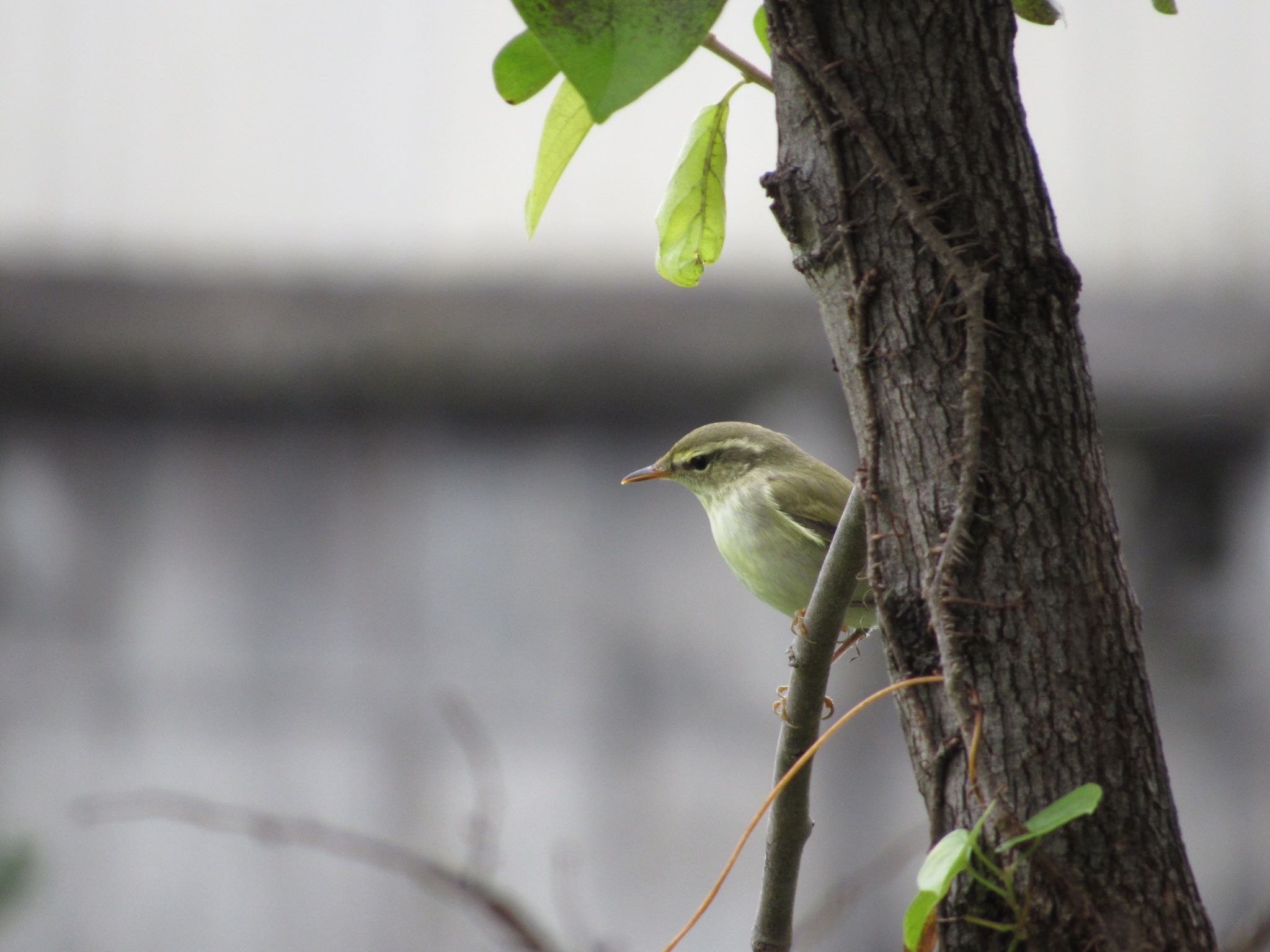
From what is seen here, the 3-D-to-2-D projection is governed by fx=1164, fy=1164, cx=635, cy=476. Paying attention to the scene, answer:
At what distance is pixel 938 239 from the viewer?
95 cm

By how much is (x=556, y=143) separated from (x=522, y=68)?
15 centimetres

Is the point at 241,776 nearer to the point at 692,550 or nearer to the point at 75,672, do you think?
the point at 75,672

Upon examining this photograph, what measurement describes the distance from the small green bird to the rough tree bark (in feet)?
4.00

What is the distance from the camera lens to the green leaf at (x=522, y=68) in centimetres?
111

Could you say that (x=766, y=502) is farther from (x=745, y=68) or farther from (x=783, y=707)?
(x=745, y=68)

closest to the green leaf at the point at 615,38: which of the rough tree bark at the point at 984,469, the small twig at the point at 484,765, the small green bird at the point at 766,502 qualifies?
the rough tree bark at the point at 984,469

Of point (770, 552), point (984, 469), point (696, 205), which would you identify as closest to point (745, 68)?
point (696, 205)

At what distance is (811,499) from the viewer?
260 cm

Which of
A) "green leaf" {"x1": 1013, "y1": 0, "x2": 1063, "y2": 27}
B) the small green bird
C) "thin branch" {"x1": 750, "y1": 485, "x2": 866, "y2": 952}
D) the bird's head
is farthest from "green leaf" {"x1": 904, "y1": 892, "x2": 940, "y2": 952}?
the bird's head

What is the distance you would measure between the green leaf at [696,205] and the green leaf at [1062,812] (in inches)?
27.0

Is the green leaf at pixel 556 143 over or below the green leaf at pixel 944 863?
over

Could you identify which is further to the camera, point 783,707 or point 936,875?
point 783,707

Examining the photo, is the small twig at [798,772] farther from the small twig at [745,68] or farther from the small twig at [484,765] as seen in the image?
the small twig at [484,765]

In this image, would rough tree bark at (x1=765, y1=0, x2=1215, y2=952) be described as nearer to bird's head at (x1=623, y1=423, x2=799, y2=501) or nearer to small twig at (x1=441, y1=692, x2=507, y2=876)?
bird's head at (x1=623, y1=423, x2=799, y2=501)
